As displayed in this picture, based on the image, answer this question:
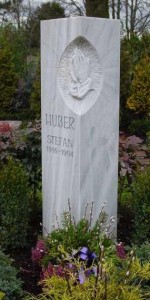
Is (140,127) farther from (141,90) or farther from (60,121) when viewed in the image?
(60,121)

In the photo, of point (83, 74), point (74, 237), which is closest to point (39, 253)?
point (74, 237)

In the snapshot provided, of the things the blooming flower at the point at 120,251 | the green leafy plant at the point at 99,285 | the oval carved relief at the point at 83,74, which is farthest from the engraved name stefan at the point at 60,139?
the green leafy plant at the point at 99,285

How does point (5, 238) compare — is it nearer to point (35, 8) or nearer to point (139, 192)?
point (139, 192)

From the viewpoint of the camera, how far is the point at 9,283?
3562 mm

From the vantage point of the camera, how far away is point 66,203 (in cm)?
426

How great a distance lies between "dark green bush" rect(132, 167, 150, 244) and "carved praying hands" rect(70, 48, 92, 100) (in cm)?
92

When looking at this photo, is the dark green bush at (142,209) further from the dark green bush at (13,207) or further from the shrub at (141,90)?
the shrub at (141,90)

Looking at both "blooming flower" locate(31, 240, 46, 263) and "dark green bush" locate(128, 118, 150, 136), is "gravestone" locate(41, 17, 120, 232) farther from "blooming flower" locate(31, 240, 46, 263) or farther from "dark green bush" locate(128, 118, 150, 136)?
"dark green bush" locate(128, 118, 150, 136)

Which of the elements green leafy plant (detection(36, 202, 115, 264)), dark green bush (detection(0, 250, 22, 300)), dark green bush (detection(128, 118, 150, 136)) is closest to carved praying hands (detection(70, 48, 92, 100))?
green leafy plant (detection(36, 202, 115, 264))

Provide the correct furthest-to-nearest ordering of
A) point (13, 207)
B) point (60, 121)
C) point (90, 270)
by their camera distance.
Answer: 1. point (13, 207)
2. point (60, 121)
3. point (90, 270)

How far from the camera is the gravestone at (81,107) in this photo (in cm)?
401

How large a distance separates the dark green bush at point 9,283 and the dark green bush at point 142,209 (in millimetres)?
1163

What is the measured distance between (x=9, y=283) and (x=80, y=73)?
166cm

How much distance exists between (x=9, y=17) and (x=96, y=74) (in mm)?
20040
